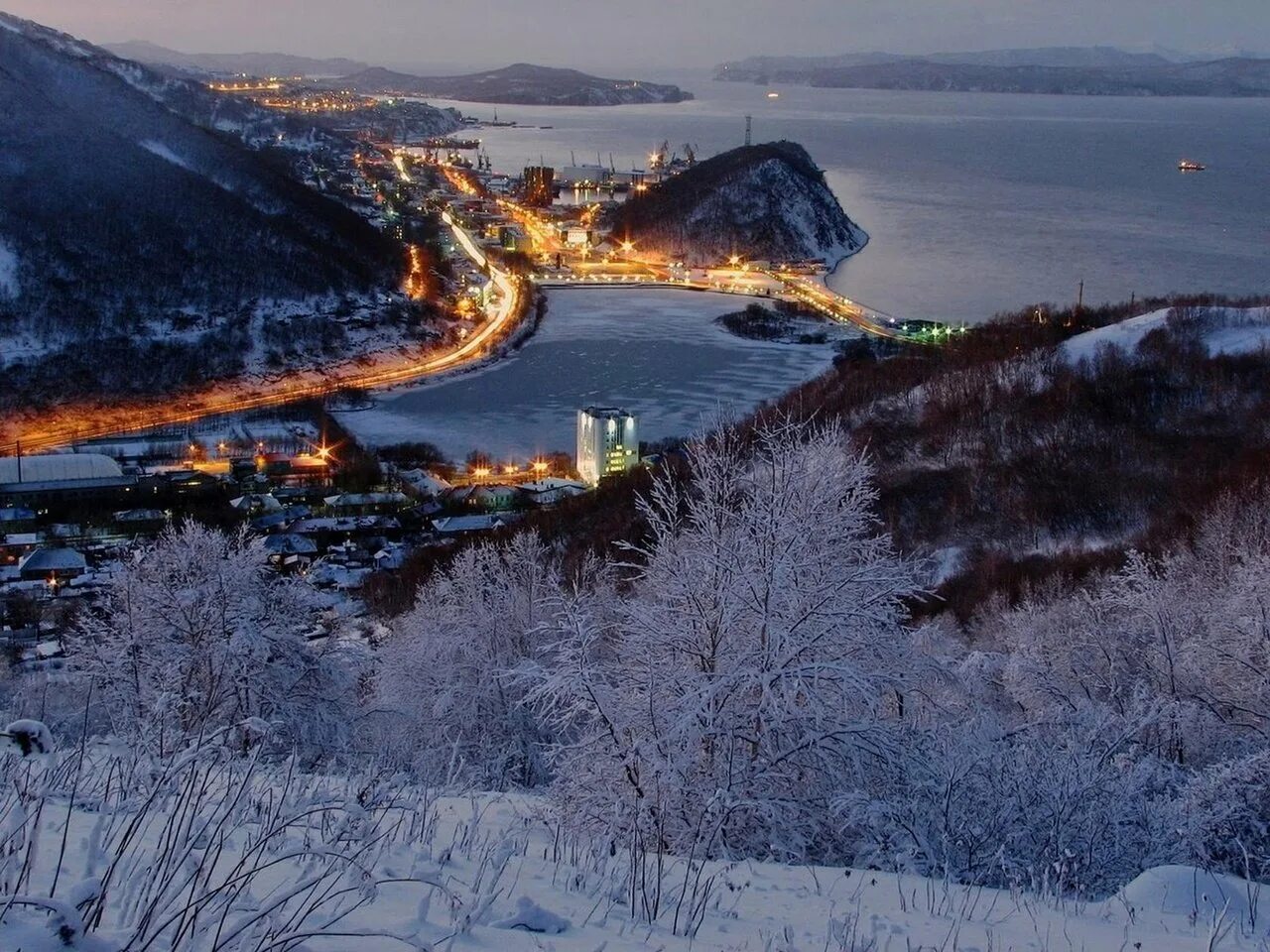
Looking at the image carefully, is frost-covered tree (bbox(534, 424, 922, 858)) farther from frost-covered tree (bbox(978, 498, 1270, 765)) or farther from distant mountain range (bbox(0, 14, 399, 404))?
distant mountain range (bbox(0, 14, 399, 404))

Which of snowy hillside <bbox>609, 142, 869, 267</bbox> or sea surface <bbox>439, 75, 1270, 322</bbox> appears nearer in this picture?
sea surface <bbox>439, 75, 1270, 322</bbox>

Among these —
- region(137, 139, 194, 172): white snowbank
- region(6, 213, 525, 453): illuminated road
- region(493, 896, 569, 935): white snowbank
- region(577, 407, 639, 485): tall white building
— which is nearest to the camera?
region(493, 896, 569, 935): white snowbank

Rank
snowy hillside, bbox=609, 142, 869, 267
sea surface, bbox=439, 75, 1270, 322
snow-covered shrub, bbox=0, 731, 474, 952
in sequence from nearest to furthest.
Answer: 1. snow-covered shrub, bbox=0, 731, 474, 952
2. sea surface, bbox=439, 75, 1270, 322
3. snowy hillside, bbox=609, 142, 869, 267

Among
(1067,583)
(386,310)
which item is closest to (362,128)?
(386,310)

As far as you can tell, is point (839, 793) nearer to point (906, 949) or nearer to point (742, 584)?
point (742, 584)

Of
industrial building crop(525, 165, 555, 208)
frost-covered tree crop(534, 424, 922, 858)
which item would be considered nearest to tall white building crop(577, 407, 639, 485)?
frost-covered tree crop(534, 424, 922, 858)

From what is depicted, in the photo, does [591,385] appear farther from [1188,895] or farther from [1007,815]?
[1188,895]

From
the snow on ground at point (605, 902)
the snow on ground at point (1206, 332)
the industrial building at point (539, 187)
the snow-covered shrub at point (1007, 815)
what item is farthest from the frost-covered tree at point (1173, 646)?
the industrial building at point (539, 187)
